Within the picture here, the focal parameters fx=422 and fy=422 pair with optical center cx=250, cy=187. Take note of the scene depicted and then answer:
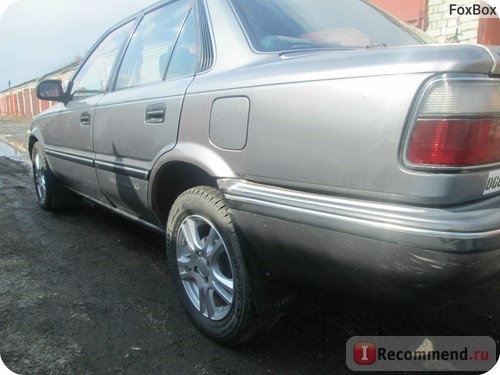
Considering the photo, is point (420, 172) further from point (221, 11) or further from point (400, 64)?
point (221, 11)

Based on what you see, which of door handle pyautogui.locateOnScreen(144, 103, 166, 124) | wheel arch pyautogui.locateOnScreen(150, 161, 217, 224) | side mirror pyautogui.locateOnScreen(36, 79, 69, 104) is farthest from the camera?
side mirror pyautogui.locateOnScreen(36, 79, 69, 104)

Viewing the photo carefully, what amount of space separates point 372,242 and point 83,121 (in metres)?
2.74

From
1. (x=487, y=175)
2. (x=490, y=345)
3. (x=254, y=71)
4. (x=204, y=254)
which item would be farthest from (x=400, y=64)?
(x=490, y=345)

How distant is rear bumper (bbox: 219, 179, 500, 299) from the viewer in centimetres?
131

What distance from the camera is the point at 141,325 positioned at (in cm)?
232

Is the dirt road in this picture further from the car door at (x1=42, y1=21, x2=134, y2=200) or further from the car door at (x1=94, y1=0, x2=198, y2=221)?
the car door at (x1=42, y1=21, x2=134, y2=200)

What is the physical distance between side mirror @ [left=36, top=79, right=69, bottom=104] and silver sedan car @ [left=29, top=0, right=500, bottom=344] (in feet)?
4.36

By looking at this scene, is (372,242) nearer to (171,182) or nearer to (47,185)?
(171,182)

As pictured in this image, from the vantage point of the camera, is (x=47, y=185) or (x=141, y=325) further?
(x=47, y=185)

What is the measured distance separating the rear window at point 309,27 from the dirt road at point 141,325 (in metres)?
1.20

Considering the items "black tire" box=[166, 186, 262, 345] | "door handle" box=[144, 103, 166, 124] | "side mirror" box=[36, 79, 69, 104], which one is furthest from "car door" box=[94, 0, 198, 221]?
"side mirror" box=[36, 79, 69, 104]

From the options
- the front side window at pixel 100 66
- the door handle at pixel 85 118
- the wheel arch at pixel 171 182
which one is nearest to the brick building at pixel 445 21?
the front side window at pixel 100 66

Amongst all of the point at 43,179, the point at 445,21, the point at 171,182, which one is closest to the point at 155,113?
the point at 171,182

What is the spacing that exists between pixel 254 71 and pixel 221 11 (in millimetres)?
570
